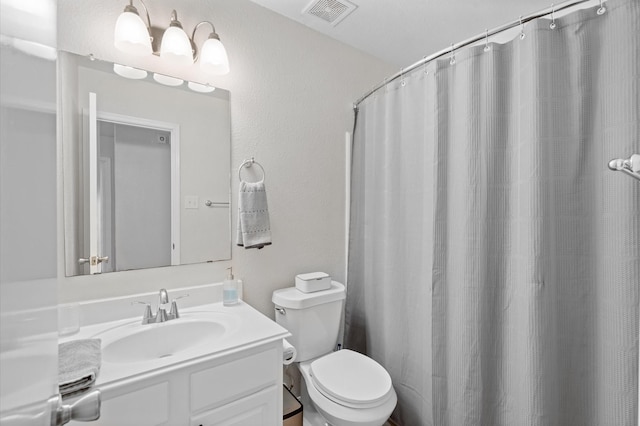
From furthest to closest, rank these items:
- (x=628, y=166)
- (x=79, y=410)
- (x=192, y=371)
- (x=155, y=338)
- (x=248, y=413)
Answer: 1. (x=155, y=338)
2. (x=248, y=413)
3. (x=192, y=371)
4. (x=628, y=166)
5. (x=79, y=410)

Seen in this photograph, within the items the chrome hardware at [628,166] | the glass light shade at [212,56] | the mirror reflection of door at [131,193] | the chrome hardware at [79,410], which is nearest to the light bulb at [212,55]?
the glass light shade at [212,56]

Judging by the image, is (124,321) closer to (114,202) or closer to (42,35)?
(114,202)

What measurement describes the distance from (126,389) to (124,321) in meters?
0.48

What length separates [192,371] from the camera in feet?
3.30

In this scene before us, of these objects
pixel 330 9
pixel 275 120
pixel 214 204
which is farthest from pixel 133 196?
pixel 330 9

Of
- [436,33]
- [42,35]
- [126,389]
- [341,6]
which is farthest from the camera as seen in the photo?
[436,33]

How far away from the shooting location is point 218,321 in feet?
4.35

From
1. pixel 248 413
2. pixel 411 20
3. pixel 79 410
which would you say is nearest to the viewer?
pixel 79 410

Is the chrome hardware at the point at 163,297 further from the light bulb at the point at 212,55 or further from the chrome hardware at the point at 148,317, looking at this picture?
the light bulb at the point at 212,55

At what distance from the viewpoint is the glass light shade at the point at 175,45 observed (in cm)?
137

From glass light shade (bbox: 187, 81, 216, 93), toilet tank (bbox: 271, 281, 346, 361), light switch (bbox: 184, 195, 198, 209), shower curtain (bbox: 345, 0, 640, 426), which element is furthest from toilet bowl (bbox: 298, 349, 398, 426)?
glass light shade (bbox: 187, 81, 216, 93)

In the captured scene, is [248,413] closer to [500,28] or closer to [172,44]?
[172,44]

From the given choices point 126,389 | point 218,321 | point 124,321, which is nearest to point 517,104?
point 218,321

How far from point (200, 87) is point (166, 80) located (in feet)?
0.50
